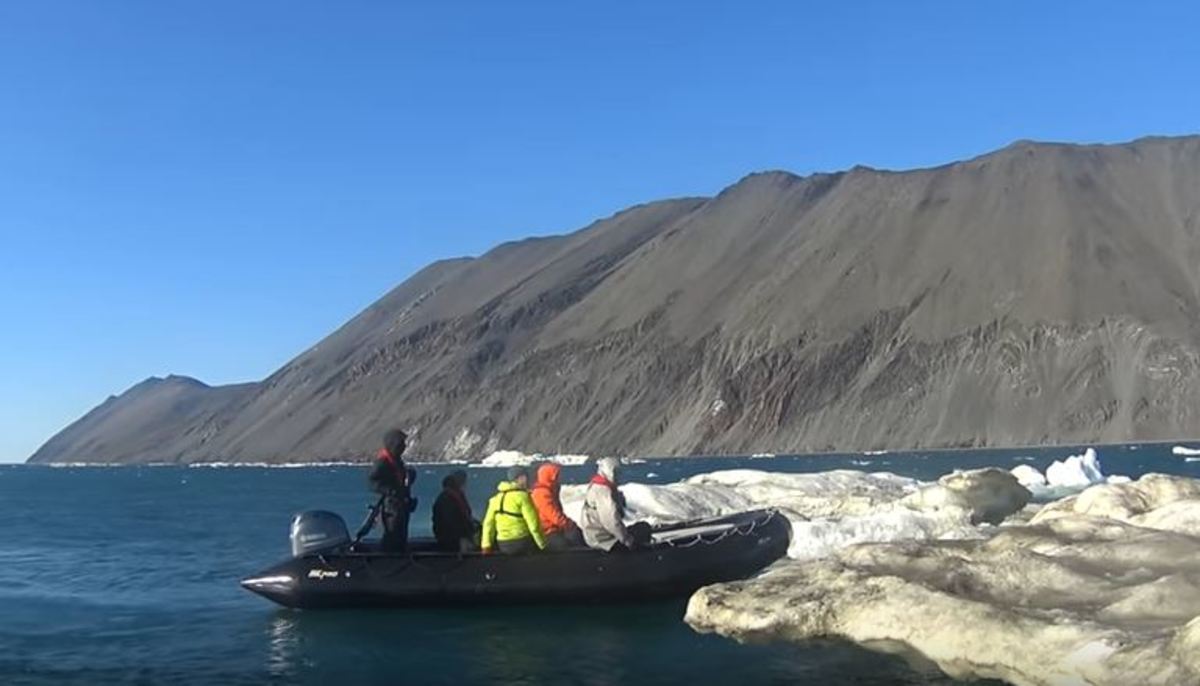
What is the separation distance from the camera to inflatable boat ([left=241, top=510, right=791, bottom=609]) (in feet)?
72.2

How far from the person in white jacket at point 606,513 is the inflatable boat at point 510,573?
384 millimetres

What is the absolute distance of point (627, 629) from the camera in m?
20.6

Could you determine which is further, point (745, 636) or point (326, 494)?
point (326, 494)

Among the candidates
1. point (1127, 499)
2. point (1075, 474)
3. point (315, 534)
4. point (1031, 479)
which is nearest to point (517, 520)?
point (315, 534)

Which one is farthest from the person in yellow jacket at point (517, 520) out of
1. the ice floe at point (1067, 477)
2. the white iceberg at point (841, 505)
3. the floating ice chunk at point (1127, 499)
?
the ice floe at point (1067, 477)

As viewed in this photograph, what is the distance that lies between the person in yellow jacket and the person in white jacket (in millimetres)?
1086

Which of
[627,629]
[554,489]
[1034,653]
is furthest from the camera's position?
[554,489]

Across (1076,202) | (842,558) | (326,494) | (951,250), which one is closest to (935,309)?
(951,250)

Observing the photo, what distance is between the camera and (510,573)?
2202 cm

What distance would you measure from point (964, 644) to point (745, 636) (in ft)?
12.2

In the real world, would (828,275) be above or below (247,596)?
above

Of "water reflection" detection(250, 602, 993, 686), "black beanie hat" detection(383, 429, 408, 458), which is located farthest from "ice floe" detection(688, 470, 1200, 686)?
"black beanie hat" detection(383, 429, 408, 458)

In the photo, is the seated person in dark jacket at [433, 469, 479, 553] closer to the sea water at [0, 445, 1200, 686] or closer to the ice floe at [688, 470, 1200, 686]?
the sea water at [0, 445, 1200, 686]

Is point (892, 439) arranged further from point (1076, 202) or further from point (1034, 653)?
point (1034, 653)
